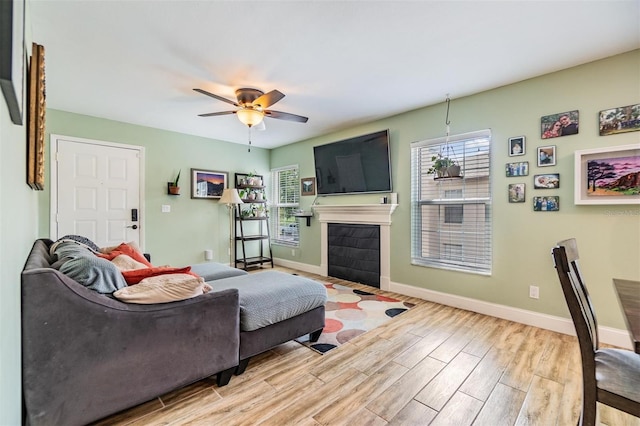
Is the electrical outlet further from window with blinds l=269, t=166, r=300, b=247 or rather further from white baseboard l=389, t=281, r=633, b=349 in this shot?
window with blinds l=269, t=166, r=300, b=247

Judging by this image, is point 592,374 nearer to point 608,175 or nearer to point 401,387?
point 401,387

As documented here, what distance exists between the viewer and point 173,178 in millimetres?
4672

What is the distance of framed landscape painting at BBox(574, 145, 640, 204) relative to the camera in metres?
2.29

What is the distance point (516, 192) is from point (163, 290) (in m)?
3.22

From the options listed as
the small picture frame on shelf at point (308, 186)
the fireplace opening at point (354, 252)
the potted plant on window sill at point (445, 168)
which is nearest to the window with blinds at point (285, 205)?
the small picture frame on shelf at point (308, 186)

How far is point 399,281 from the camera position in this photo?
385 cm

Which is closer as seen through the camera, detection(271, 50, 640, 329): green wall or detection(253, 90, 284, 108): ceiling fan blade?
detection(271, 50, 640, 329): green wall

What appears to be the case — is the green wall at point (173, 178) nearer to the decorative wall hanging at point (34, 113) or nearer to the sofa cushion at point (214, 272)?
the sofa cushion at point (214, 272)

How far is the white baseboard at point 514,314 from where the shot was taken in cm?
238

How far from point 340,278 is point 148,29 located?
384 cm

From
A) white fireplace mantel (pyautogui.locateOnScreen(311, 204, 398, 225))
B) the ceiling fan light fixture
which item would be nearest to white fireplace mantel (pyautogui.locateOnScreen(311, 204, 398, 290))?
white fireplace mantel (pyautogui.locateOnScreen(311, 204, 398, 225))

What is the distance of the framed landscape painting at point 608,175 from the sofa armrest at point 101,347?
3129 millimetres

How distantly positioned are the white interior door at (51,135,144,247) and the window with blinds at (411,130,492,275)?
13.3ft

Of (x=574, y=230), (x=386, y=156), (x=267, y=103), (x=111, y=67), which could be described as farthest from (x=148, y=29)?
(x=574, y=230)
